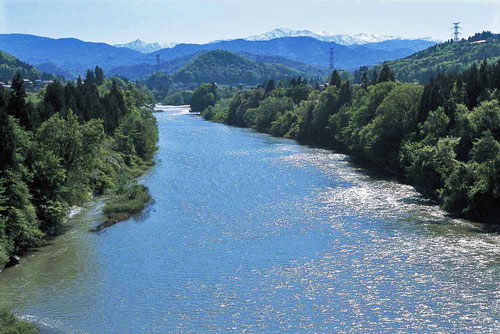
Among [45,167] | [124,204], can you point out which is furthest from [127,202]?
[45,167]

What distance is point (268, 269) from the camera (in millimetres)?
39531

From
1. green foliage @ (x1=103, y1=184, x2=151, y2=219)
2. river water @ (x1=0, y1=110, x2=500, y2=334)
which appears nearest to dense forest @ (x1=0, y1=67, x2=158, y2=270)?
green foliage @ (x1=103, y1=184, x2=151, y2=219)

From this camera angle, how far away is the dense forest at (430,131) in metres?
52.5

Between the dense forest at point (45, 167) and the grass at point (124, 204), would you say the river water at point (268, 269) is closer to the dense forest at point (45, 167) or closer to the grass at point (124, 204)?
the grass at point (124, 204)

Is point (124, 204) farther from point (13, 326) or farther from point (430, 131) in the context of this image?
point (430, 131)

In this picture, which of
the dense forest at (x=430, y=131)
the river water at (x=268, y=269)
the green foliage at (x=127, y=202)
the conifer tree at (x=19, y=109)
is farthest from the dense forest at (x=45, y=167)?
the dense forest at (x=430, y=131)

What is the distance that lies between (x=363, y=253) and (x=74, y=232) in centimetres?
2398

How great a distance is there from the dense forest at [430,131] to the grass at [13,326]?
3807 centimetres

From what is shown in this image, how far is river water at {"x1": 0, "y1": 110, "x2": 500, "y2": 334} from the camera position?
32.1 meters

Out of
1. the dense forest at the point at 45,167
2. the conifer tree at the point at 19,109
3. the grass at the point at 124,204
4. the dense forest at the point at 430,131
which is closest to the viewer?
the dense forest at the point at 45,167

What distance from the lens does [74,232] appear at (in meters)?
48.6

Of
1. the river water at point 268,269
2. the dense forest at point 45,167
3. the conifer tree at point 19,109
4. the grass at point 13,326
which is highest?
the conifer tree at point 19,109

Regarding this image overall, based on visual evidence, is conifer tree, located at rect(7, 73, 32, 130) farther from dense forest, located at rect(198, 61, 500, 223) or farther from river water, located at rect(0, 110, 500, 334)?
dense forest, located at rect(198, 61, 500, 223)

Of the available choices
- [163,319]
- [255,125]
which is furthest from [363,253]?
[255,125]
